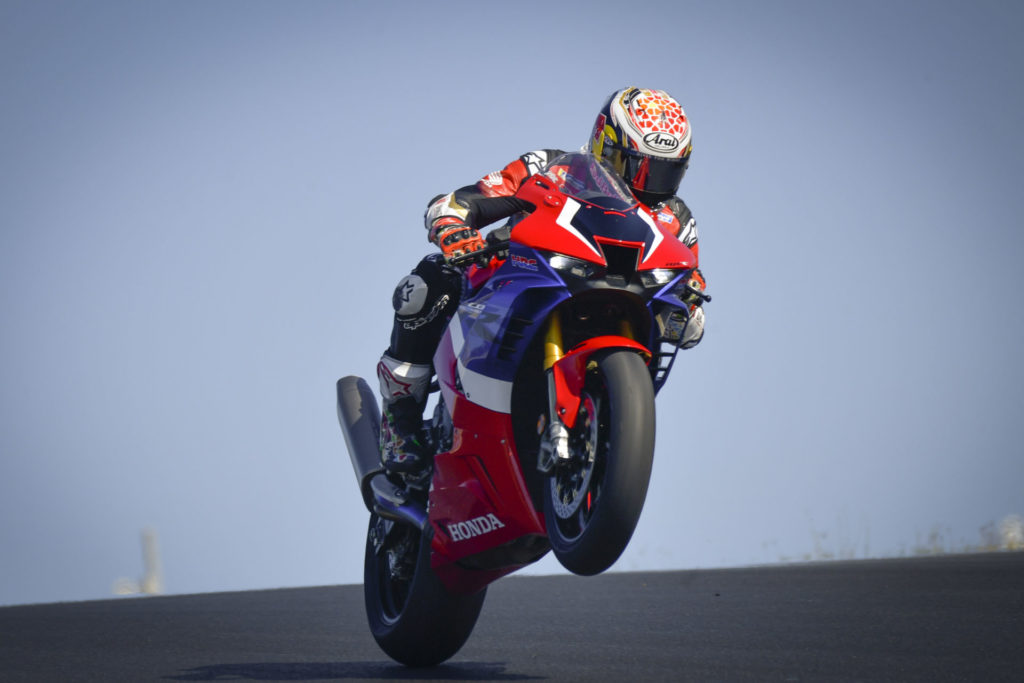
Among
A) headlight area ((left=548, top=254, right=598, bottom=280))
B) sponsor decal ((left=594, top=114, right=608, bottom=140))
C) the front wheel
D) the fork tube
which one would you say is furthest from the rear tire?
sponsor decal ((left=594, top=114, right=608, bottom=140))

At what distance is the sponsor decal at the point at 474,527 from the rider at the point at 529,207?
2.61 feet

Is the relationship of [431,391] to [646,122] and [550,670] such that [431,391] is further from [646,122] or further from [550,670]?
[646,122]

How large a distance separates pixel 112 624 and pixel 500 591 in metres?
3.37

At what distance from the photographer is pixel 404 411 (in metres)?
6.41

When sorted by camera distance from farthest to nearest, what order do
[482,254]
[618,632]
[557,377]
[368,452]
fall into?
[618,632] < [368,452] < [482,254] < [557,377]

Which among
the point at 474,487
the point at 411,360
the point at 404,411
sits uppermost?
the point at 411,360

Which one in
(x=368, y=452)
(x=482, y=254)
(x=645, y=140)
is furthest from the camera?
(x=368, y=452)

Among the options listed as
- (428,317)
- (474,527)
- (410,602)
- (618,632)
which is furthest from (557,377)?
(618,632)

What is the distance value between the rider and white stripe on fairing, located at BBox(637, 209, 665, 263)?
26 cm

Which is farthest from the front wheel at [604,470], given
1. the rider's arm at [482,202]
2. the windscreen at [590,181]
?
the rider's arm at [482,202]

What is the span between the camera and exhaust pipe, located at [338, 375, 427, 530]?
247 inches

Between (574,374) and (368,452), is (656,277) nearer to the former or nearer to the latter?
(574,374)

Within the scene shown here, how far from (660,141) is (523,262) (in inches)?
31.8

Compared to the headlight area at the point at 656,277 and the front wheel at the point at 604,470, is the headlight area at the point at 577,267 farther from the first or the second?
the front wheel at the point at 604,470
